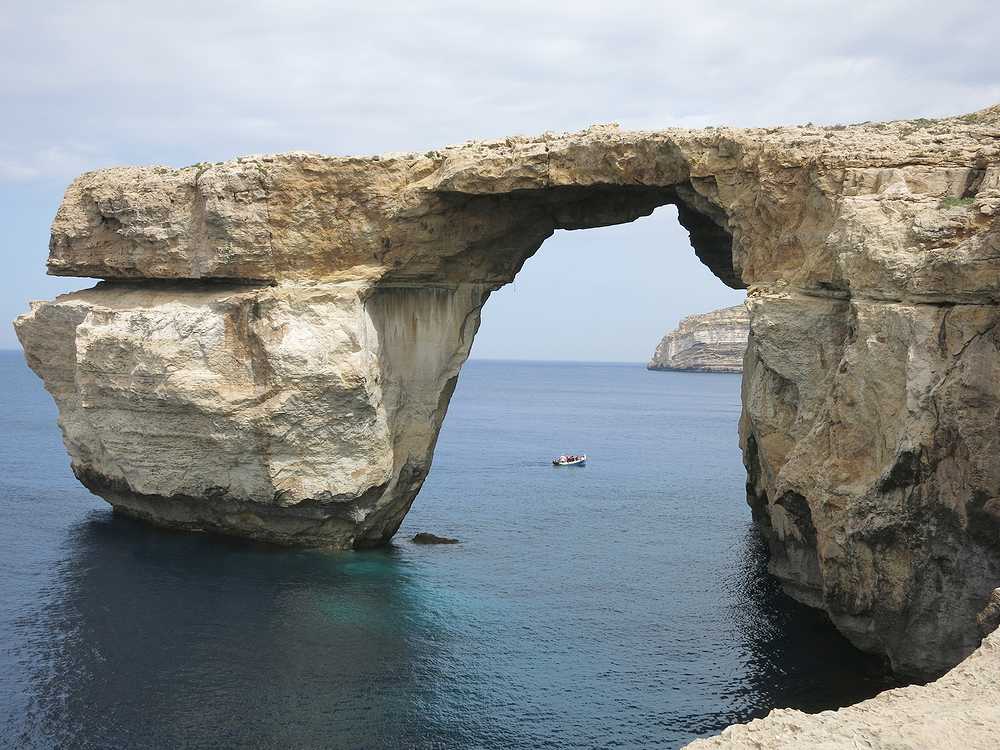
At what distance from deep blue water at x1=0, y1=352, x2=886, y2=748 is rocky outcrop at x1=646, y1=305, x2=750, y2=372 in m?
114

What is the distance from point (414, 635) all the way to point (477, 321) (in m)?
12.2

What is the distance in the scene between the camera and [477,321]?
32.0 m

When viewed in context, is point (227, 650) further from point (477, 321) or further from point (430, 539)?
point (477, 321)

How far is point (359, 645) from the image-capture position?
21.9m

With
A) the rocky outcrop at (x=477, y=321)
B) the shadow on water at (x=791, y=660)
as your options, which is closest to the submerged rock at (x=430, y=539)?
Result: the rocky outcrop at (x=477, y=321)

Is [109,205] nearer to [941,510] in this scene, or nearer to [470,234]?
[470,234]

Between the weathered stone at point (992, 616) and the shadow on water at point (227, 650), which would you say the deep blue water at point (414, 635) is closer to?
the shadow on water at point (227, 650)

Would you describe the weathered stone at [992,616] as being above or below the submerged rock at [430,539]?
above

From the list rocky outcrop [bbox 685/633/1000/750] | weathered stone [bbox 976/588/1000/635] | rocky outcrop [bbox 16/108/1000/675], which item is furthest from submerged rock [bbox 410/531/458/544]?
rocky outcrop [bbox 685/633/1000/750]

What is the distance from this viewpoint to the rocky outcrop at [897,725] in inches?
356

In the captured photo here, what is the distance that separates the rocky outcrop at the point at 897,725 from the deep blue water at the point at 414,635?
820cm

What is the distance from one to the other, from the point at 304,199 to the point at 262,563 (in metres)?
10.4

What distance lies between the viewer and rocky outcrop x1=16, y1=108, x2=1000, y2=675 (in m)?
17.7

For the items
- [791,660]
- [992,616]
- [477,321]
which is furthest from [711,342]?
[992,616]
